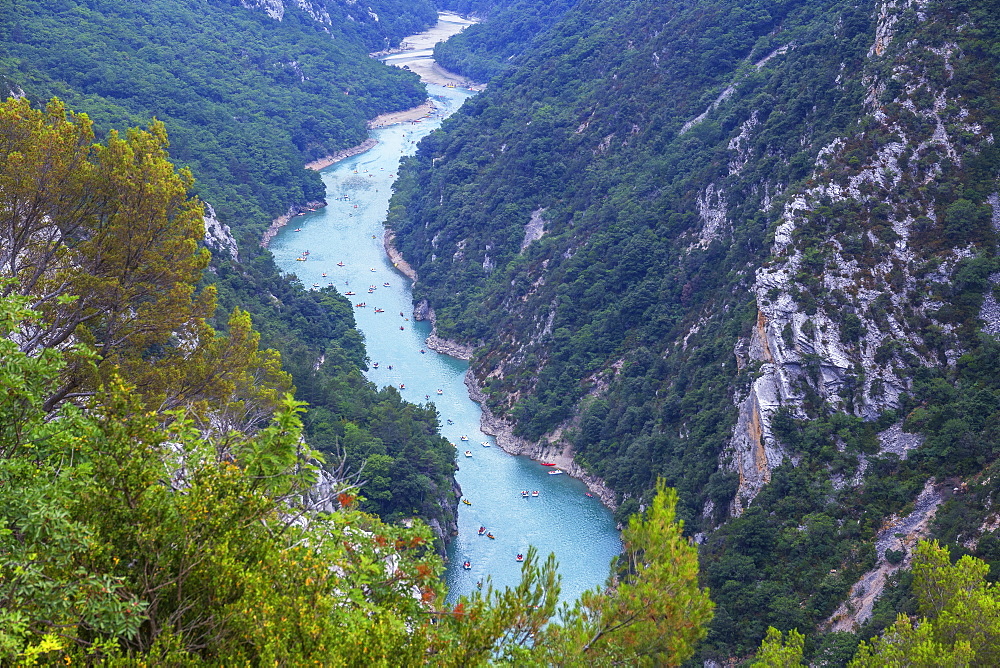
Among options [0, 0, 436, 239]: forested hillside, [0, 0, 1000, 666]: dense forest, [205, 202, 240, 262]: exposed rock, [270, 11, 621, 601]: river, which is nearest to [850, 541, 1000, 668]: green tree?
[0, 0, 1000, 666]: dense forest

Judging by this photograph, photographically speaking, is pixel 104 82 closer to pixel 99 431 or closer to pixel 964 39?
pixel 964 39

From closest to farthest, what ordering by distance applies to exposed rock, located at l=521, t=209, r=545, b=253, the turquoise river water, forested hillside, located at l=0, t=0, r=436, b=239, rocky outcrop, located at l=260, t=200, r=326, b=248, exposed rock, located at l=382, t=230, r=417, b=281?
the turquoise river water
exposed rock, located at l=521, t=209, r=545, b=253
exposed rock, located at l=382, t=230, r=417, b=281
forested hillside, located at l=0, t=0, r=436, b=239
rocky outcrop, located at l=260, t=200, r=326, b=248

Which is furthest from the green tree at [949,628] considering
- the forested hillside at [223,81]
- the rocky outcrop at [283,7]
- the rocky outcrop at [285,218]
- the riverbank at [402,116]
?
the rocky outcrop at [283,7]

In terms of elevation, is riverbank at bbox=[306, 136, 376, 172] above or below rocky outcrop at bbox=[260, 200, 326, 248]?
above

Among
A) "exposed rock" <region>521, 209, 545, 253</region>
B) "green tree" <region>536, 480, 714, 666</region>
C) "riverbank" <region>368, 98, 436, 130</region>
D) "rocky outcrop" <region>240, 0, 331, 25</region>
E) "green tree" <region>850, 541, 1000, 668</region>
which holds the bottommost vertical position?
"riverbank" <region>368, 98, 436, 130</region>

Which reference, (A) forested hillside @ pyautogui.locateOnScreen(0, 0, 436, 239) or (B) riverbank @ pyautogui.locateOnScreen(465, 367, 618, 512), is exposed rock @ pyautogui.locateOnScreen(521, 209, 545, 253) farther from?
(A) forested hillside @ pyautogui.locateOnScreen(0, 0, 436, 239)

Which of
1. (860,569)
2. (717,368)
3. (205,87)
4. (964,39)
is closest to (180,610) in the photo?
(860,569)

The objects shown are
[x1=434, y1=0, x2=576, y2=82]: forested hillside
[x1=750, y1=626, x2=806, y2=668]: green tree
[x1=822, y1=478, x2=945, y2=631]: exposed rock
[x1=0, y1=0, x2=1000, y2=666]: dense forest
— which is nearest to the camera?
[x1=0, y1=0, x2=1000, y2=666]: dense forest

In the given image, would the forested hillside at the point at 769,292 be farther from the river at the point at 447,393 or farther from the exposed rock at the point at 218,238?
the exposed rock at the point at 218,238
